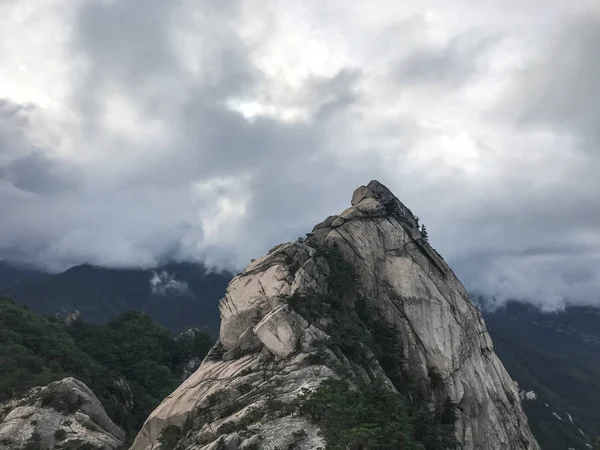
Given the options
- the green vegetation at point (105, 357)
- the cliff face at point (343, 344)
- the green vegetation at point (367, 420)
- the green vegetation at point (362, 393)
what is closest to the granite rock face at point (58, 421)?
the green vegetation at point (105, 357)

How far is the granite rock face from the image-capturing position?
58.5m

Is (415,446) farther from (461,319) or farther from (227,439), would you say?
(461,319)

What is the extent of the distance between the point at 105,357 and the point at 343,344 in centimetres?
8956

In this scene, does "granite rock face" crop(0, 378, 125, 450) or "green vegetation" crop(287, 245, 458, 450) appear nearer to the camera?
"green vegetation" crop(287, 245, 458, 450)

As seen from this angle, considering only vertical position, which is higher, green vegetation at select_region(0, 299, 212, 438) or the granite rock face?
green vegetation at select_region(0, 299, 212, 438)

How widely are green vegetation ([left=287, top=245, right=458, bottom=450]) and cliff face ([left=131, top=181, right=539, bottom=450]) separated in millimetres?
254

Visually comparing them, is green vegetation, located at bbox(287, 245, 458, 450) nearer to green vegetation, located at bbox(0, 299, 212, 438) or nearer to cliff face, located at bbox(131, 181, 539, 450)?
cliff face, located at bbox(131, 181, 539, 450)

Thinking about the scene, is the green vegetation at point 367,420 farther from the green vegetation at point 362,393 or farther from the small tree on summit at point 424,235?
the small tree on summit at point 424,235

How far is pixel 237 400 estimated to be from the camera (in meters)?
48.6

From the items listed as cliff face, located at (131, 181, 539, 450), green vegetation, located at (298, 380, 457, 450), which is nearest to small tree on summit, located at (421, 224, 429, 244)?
cliff face, located at (131, 181, 539, 450)

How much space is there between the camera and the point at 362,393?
147 ft

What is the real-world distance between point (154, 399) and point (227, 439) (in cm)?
7629

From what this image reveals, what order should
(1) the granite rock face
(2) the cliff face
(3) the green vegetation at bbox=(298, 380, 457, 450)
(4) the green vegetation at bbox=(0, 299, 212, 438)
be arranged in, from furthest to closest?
(4) the green vegetation at bbox=(0, 299, 212, 438) < (1) the granite rock face < (2) the cliff face < (3) the green vegetation at bbox=(298, 380, 457, 450)

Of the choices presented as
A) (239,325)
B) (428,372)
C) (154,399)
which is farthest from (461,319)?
(154,399)
